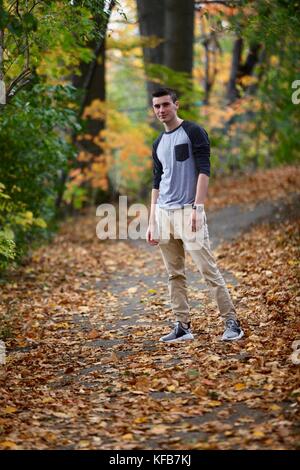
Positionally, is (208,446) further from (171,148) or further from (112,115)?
(112,115)

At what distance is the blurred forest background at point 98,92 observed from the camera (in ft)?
26.7

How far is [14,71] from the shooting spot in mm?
9883

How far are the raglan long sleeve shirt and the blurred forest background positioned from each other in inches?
67.2

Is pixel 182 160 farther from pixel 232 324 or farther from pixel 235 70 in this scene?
pixel 235 70

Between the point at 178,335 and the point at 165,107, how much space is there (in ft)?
7.75

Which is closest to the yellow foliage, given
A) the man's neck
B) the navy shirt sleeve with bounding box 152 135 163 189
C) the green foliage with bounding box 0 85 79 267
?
the green foliage with bounding box 0 85 79 267

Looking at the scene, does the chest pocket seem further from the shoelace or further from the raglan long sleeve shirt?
the shoelace

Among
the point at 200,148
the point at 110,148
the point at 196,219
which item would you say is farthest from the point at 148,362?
the point at 110,148

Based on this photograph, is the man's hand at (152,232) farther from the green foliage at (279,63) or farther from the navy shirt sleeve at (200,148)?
the green foliage at (279,63)

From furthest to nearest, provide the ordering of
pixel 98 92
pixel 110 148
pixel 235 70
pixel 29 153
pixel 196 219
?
pixel 235 70, pixel 110 148, pixel 98 92, pixel 29 153, pixel 196 219

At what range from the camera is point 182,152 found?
21.8 ft

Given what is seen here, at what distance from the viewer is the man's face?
6590 mm
